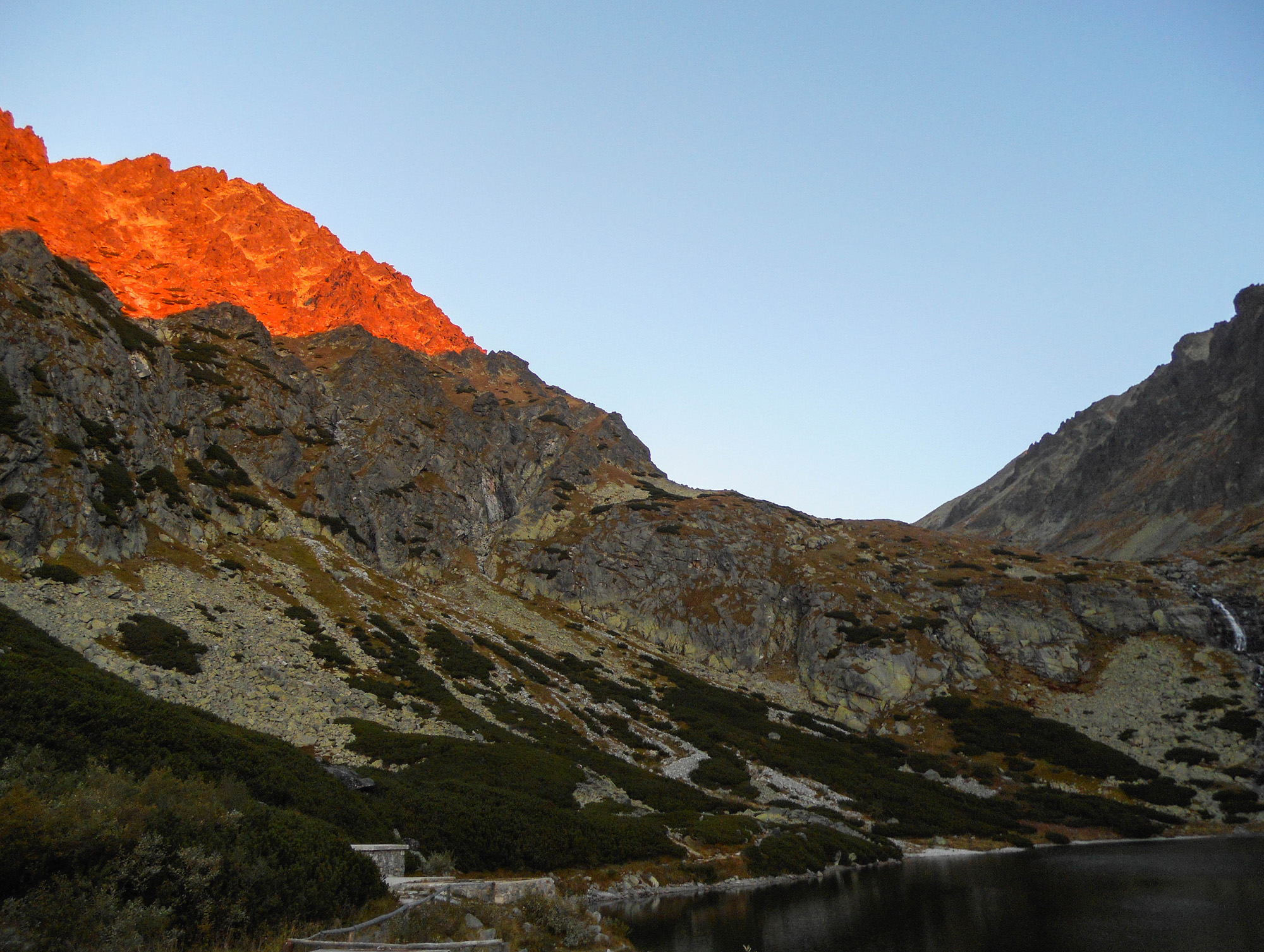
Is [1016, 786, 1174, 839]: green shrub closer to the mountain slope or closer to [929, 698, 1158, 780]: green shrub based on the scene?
[929, 698, 1158, 780]: green shrub

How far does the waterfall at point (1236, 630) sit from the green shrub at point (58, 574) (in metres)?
107

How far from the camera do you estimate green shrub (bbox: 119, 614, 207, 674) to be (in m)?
37.4

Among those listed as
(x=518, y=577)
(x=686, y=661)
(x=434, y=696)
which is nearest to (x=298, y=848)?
(x=434, y=696)

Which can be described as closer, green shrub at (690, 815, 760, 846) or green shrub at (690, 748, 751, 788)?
green shrub at (690, 815, 760, 846)

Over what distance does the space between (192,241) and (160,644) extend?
160 meters

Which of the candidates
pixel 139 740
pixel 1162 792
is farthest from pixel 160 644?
pixel 1162 792

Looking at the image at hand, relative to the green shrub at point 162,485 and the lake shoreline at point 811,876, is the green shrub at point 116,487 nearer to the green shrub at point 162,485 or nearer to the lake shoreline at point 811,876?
the green shrub at point 162,485

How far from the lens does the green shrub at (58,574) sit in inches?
1591

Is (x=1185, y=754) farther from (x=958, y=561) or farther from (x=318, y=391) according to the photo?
(x=318, y=391)

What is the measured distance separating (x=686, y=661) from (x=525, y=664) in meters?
28.7

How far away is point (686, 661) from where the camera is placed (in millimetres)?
85625

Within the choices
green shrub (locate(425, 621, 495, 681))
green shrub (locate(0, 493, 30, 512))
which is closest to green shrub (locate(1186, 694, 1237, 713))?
green shrub (locate(425, 621, 495, 681))

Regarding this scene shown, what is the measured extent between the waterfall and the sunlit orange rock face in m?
167

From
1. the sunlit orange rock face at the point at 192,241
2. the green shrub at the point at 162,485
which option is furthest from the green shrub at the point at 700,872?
the sunlit orange rock face at the point at 192,241
